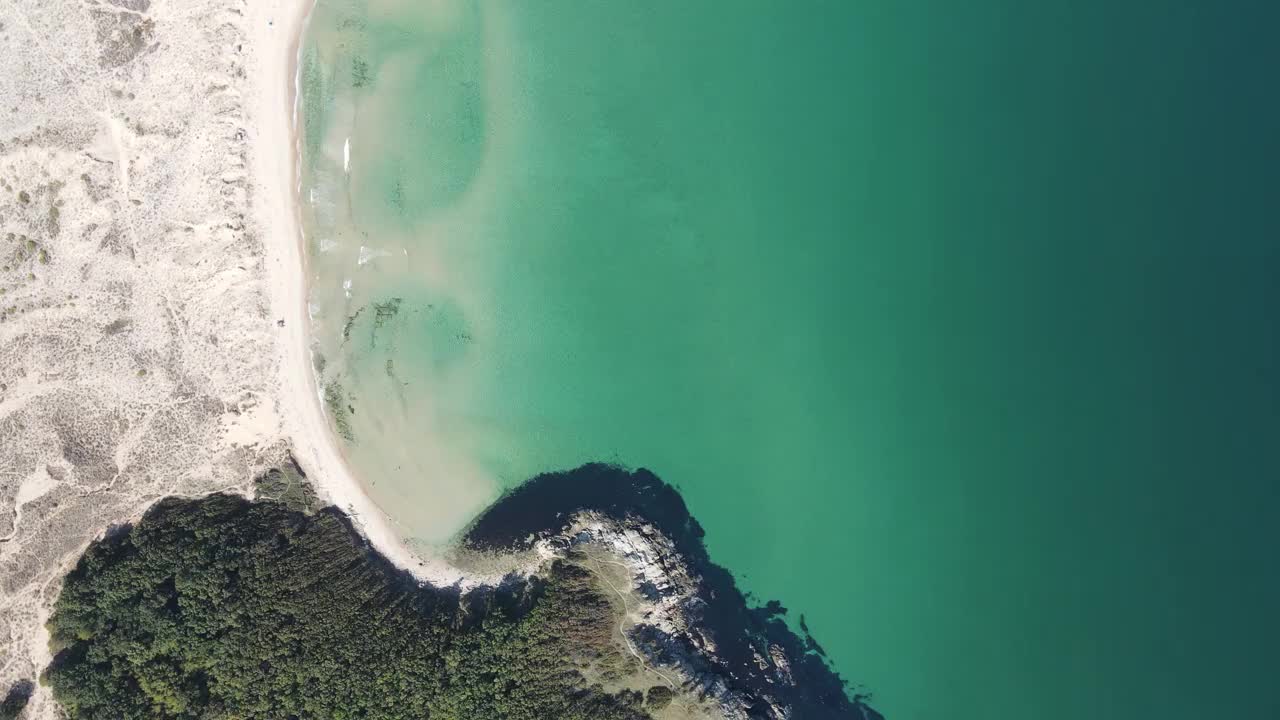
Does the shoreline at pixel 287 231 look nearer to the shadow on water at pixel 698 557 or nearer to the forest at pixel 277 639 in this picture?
the forest at pixel 277 639

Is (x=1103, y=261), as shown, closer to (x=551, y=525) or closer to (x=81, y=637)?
(x=551, y=525)

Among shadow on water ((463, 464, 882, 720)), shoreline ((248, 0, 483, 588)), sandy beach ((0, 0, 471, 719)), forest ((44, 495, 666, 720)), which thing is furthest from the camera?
shadow on water ((463, 464, 882, 720))

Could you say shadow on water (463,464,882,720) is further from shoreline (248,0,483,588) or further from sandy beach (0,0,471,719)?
sandy beach (0,0,471,719)

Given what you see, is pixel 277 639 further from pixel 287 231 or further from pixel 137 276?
pixel 287 231

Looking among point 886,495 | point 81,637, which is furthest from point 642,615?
point 81,637

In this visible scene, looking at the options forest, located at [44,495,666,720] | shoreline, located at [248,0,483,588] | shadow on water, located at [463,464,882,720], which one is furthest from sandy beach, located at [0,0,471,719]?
shadow on water, located at [463,464,882,720]

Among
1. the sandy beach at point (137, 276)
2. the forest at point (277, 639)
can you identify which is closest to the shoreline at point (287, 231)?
the sandy beach at point (137, 276)
